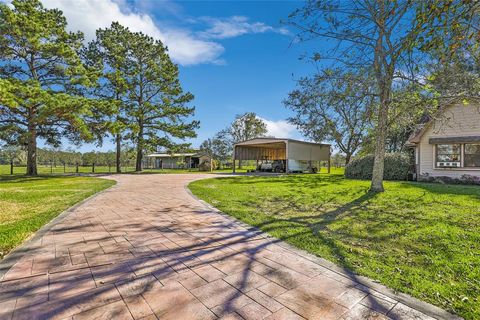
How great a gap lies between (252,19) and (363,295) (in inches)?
331

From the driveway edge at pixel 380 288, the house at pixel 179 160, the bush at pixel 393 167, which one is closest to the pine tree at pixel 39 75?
the driveway edge at pixel 380 288

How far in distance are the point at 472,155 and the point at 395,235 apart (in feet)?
38.3

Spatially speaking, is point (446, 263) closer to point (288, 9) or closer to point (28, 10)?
point (288, 9)

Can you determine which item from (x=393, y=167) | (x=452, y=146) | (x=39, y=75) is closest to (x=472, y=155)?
(x=452, y=146)

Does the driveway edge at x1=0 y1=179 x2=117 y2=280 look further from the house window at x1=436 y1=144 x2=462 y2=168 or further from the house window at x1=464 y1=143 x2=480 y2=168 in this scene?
the house window at x1=464 y1=143 x2=480 y2=168

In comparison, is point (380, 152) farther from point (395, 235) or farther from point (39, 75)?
point (39, 75)

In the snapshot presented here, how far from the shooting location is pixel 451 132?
12.2 meters

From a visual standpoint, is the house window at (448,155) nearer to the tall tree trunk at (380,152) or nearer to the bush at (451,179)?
the bush at (451,179)

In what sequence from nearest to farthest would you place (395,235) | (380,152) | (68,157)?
(395,235) → (380,152) → (68,157)

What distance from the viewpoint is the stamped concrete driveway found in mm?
2010

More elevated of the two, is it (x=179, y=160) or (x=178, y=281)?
(x=179, y=160)

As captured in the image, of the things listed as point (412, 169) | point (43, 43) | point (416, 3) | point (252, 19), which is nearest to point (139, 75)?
point (43, 43)

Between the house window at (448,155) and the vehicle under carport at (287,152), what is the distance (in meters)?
10.1

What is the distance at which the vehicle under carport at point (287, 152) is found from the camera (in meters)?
21.3
